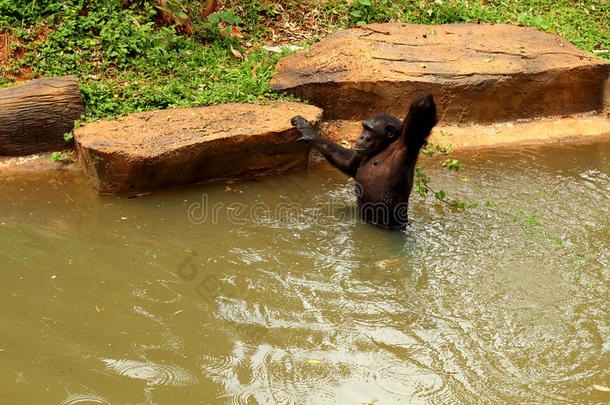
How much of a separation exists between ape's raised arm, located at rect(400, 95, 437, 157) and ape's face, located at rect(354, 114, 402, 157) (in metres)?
0.24

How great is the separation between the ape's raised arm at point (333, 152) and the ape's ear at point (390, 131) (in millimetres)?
405

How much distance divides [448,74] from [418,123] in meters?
3.37

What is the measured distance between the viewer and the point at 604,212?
21.3 feet

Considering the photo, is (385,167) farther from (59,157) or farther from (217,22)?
(217,22)

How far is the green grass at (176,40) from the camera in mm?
8258

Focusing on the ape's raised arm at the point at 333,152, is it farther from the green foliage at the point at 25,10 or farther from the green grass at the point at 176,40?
the green foliage at the point at 25,10

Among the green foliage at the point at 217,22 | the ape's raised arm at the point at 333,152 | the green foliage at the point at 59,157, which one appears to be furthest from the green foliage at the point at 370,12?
the green foliage at the point at 59,157

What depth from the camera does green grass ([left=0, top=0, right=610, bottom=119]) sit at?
325 inches

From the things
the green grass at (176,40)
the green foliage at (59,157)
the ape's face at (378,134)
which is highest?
Answer: the green grass at (176,40)

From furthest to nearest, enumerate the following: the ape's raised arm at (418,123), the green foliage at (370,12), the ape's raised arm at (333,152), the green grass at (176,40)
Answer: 1. the green foliage at (370,12)
2. the green grass at (176,40)
3. the ape's raised arm at (333,152)
4. the ape's raised arm at (418,123)

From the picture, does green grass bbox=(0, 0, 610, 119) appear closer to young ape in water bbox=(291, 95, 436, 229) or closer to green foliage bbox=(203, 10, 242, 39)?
green foliage bbox=(203, 10, 242, 39)

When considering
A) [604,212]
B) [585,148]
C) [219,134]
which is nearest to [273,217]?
[219,134]

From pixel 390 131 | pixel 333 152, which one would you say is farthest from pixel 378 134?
pixel 333 152

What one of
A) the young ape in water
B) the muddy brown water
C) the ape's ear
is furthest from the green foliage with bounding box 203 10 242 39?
the ape's ear
